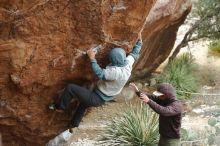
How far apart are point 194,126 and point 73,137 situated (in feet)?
11.5

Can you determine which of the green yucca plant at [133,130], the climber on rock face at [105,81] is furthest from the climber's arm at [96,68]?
the green yucca plant at [133,130]

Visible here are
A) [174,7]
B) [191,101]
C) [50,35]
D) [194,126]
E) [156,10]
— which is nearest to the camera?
[50,35]

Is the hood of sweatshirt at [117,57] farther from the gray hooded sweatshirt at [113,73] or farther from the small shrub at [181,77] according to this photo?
the small shrub at [181,77]

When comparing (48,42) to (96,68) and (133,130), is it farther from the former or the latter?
(133,130)

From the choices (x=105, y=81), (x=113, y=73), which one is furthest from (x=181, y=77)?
(x=113, y=73)

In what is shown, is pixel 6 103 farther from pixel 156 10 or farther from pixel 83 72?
pixel 156 10

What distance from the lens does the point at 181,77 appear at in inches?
699

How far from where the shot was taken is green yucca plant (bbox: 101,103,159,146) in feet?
40.5

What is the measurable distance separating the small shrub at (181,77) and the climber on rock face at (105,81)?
8103mm

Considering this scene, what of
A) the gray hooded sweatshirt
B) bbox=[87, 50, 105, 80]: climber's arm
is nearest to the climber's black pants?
the gray hooded sweatshirt

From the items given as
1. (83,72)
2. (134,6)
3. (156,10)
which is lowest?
(83,72)

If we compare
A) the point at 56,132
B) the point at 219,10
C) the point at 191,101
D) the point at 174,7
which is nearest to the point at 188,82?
the point at 191,101

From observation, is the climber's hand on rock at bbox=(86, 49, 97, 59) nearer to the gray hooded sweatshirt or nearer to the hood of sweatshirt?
the gray hooded sweatshirt

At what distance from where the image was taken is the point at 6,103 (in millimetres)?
9727
